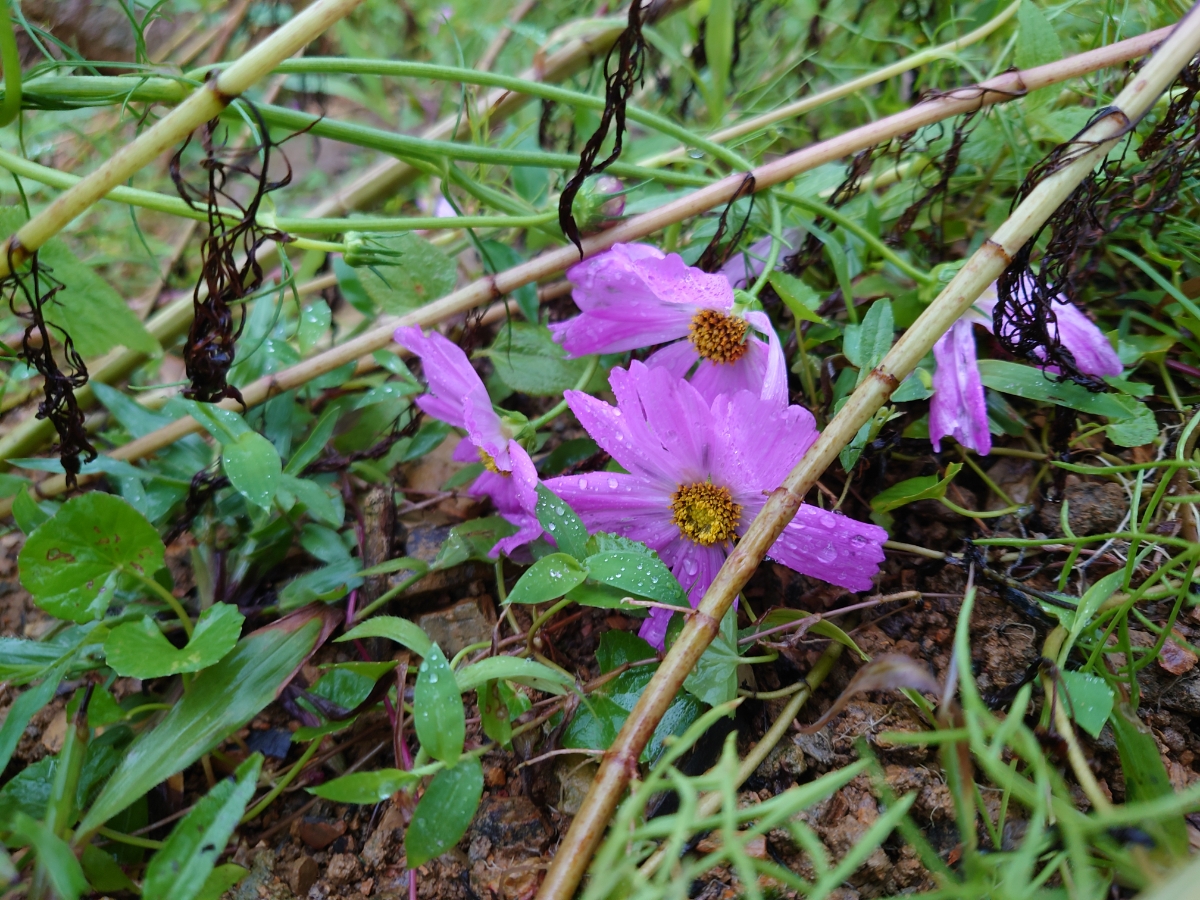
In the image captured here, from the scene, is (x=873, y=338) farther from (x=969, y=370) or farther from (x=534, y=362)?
(x=534, y=362)

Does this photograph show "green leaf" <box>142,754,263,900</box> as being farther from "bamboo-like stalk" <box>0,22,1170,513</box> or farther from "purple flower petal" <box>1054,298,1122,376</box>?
"purple flower petal" <box>1054,298,1122,376</box>

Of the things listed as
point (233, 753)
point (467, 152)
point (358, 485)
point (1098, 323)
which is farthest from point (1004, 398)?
point (233, 753)

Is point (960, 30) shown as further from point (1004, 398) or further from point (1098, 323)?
point (1004, 398)

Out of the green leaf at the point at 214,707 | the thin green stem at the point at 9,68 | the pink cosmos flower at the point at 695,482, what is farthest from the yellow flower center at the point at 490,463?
the thin green stem at the point at 9,68

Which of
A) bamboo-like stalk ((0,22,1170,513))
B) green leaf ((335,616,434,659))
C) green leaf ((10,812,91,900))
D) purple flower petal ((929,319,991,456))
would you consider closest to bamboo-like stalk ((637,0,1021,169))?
bamboo-like stalk ((0,22,1170,513))

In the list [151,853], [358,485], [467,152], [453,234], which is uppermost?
[467,152]

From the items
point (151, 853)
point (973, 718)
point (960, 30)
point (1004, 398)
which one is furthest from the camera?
point (960, 30)
